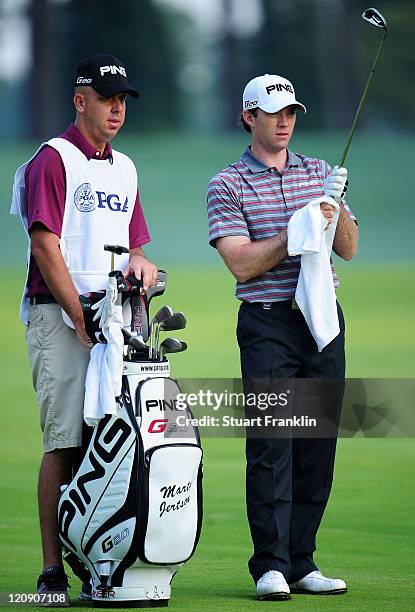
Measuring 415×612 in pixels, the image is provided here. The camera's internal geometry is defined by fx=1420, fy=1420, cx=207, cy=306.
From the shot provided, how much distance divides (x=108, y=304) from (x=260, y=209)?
29.7 inches

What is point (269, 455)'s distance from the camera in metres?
5.00

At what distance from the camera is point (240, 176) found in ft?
16.8

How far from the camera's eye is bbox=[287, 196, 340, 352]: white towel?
4832mm

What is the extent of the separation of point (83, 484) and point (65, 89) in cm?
3434

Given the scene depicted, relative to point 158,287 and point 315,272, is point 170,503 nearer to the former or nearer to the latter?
point 158,287

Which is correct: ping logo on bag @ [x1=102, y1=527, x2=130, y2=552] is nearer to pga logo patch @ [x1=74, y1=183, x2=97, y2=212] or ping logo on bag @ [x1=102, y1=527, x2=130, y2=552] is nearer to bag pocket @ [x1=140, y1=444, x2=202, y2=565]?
bag pocket @ [x1=140, y1=444, x2=202, y2=565]

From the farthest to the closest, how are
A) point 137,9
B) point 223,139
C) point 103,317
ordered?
point 137,9
point 223,139
point 103,317

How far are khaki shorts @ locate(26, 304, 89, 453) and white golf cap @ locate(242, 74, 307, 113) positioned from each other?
104cm

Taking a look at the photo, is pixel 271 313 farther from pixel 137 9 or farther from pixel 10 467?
pixel 137 9

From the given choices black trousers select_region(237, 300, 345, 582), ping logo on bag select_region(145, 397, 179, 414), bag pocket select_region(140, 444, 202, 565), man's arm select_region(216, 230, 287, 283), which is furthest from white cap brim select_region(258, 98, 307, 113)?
bag pocket select_region(140, 444, 202, 565)

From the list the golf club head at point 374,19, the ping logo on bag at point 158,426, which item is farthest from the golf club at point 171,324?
the golf club head at point 374,19

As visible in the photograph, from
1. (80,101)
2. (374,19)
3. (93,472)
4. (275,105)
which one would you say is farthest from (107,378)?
(374,19)

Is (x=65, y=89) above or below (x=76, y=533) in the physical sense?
above

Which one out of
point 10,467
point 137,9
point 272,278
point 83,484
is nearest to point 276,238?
point 272,278
